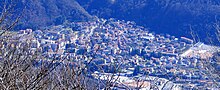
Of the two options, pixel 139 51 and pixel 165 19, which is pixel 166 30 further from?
pixel 139 51

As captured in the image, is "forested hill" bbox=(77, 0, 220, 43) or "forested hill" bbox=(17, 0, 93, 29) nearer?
"forested hill" bbox=(77, 0, 220, 43)

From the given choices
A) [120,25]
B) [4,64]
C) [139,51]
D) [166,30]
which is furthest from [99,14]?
[4,64]

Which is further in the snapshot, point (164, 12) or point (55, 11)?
point (164, 12)

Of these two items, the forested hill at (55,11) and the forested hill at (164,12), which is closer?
the forested hill at (164,12)
